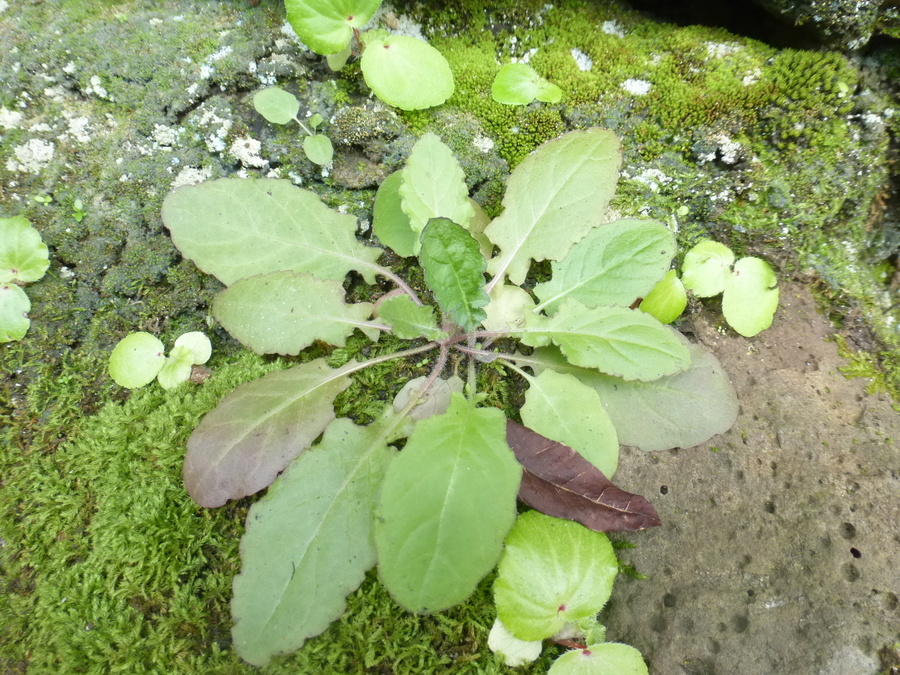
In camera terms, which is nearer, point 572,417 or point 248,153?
point 572,417

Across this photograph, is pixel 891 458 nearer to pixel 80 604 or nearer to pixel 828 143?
pixel 828 143

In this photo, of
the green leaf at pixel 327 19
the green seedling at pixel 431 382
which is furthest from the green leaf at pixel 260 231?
the green leaf at pixel 327 19

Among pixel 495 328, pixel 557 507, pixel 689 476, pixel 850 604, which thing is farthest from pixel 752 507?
pixel 495 328

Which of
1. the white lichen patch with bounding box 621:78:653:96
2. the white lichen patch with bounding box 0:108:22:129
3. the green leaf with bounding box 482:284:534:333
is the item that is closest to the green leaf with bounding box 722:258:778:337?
the green leaf with bounding box 482:284:534:333

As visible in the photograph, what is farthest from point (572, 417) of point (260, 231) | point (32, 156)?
point (32, 156)

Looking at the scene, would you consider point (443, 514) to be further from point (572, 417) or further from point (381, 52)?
point (381, 52)

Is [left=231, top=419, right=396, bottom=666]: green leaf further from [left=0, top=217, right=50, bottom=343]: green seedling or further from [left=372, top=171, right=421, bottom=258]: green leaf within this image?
[left=0, top=217, right=50, bottom=343]: green seedling

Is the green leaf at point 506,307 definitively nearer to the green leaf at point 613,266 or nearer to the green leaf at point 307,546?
the green leaf at point 613,266
